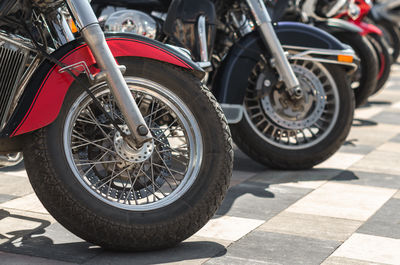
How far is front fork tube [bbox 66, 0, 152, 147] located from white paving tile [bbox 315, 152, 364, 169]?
2514mm

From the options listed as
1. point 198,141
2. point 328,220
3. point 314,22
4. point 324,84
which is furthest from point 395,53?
point 198,141

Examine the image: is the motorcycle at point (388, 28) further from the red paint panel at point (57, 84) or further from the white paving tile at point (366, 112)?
the red paint panel at point (57, 84)

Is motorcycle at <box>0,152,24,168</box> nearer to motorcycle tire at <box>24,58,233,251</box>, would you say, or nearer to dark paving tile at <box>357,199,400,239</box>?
motorcycle tire at <box>24,58,233,251</box>

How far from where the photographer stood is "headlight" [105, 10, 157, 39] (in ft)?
17.3

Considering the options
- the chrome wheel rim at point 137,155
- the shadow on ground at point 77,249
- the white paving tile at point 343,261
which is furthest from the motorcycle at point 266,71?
the white paving tile at point 343,261

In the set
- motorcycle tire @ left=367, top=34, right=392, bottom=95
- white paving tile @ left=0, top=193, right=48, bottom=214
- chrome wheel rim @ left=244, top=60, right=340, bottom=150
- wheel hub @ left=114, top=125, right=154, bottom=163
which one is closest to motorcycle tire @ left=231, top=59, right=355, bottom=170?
chrome wheel rim @ left=244, top=60, right=340, bottom=150

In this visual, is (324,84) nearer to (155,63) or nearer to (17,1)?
(155,63)

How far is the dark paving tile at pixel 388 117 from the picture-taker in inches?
317

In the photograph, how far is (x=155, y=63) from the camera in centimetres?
367

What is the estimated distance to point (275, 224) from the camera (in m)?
4.24

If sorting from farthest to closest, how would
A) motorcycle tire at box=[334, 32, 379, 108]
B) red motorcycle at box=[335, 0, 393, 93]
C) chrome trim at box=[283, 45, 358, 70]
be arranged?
1. red motorcycle at box=[335, 0, 393, 93]
2. motorcycle tire at box=[334, 32, 379, 108]
3. chrome trim at box=[283, 45, 358, 70]

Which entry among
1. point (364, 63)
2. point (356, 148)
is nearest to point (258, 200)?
point (356, 148)

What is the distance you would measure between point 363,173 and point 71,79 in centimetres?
267

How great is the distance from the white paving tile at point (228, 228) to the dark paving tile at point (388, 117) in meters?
4.03
